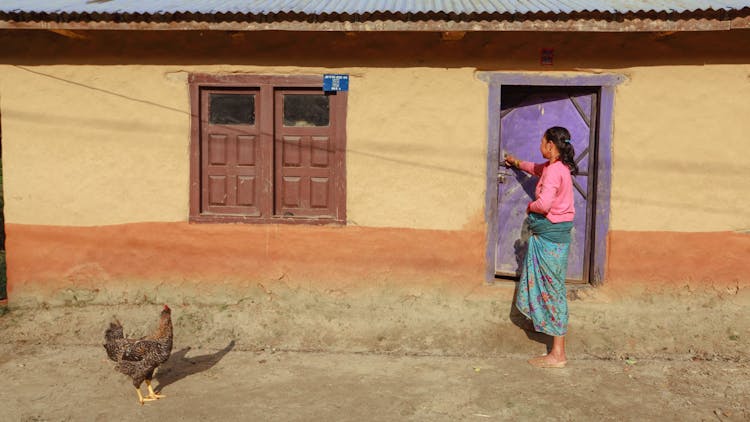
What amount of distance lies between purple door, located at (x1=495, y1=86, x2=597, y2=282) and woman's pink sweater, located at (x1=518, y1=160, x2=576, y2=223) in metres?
0.90

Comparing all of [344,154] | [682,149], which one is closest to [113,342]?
[344,154]

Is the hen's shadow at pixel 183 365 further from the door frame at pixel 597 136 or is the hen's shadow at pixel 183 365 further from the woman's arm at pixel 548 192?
the woman's arm at pixel 548 192

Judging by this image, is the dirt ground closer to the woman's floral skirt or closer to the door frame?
the woman's floral skirt

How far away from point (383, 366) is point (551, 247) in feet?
5.35

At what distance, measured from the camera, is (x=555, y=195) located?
4.55 meters

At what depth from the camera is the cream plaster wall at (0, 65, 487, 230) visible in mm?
5266

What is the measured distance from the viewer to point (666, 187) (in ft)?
16.9

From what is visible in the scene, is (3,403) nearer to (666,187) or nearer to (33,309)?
(33,309)

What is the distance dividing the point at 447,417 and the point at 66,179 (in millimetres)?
4027

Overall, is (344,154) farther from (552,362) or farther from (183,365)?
(552,362)

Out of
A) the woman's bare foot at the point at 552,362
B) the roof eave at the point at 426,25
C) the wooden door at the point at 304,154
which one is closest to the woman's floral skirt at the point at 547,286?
the woman's bare foot at the point at 552,362

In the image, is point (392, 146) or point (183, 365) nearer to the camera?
point (183, 365)

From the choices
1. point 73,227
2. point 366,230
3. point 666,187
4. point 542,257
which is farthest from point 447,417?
point 73,227

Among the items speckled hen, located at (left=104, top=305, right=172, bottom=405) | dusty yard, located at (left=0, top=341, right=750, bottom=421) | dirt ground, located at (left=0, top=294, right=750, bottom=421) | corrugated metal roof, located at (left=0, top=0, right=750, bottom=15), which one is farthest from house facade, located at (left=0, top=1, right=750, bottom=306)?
speckled hen, located at (left=104, top=305, right=172, bottom=405)
